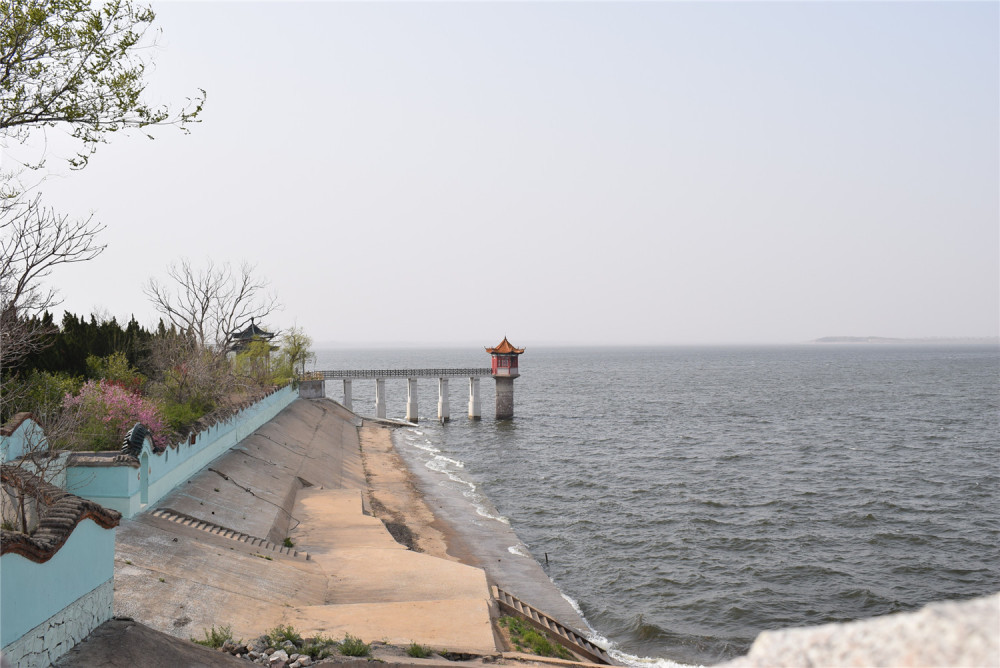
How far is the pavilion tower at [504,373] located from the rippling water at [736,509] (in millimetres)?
2271

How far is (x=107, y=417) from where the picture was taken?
23.3m

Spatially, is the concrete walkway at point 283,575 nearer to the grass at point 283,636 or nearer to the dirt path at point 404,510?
the grass at point 283,636

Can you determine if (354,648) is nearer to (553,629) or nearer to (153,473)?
(553,629)

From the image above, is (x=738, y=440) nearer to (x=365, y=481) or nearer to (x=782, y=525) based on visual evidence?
(x=782, y=525)

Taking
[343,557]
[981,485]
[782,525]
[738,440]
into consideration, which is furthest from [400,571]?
[738,440]

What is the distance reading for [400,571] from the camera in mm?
21219

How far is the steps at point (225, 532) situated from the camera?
2158 centimetres

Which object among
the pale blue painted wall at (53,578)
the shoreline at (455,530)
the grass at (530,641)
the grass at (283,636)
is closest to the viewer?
the pale blue painted wall at (53,578)

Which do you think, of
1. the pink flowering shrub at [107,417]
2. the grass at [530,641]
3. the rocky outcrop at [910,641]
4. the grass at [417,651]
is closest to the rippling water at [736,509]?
the grass at [530,641]

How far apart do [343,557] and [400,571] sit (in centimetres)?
249

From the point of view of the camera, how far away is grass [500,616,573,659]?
16625 millimetres

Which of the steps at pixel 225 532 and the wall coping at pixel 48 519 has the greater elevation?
the wall coping at pixel 48 519

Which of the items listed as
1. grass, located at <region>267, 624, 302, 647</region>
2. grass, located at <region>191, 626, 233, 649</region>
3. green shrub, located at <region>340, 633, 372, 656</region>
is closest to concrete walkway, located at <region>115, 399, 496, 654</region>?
grass, located at <region>191, 626, 233, 649</region>

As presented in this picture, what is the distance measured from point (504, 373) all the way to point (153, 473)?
50692 mm
